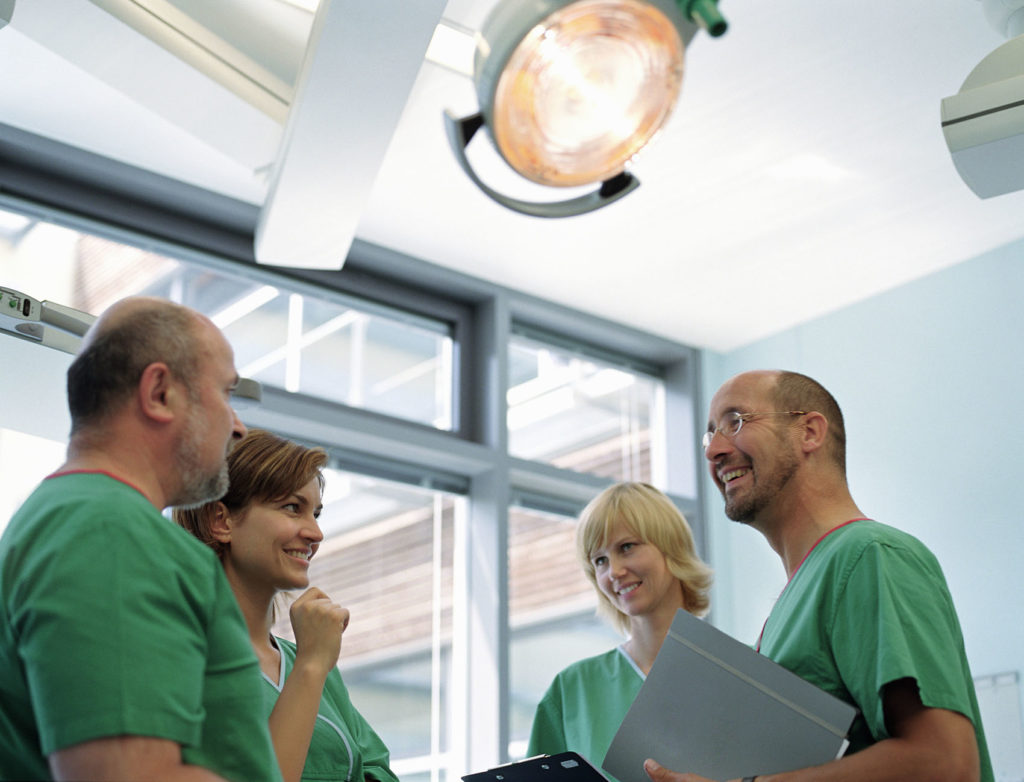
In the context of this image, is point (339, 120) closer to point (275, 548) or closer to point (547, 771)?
point (275, 548)

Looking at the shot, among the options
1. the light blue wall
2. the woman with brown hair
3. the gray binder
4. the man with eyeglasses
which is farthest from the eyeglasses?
the light blue wall

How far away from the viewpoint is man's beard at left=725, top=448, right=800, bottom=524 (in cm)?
200

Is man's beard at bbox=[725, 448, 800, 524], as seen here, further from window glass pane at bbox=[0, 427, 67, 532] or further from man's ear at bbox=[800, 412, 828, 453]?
Result: window glass pane at bbox=[0, 427, 67, 532]

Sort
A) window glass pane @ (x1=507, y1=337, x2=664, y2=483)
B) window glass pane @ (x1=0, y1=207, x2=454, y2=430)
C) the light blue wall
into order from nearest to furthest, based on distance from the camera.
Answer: window glass pane @ (x1=0, y1=207, x2=454, y2=430)
the light blue wall
window glass pane @ (x1=507, y1=337, x2=664, y2=483)

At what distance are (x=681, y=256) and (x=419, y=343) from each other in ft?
3.08

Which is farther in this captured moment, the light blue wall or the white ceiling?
the light blue wall

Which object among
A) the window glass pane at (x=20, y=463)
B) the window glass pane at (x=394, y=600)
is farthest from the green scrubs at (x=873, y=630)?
the window glass pane at (x=394, y=600)

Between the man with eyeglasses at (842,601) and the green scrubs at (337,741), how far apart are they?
0.48m

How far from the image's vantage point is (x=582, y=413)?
4.43 m

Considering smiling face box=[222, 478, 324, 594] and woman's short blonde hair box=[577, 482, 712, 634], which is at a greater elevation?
woman's short blonde hair box=[577, 482, 712, 634]

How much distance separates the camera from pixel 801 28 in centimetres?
280

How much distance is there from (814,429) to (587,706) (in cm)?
91

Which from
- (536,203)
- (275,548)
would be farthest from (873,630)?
(275,548)

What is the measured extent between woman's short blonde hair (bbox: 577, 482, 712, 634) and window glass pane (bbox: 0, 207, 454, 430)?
52.0 inches
